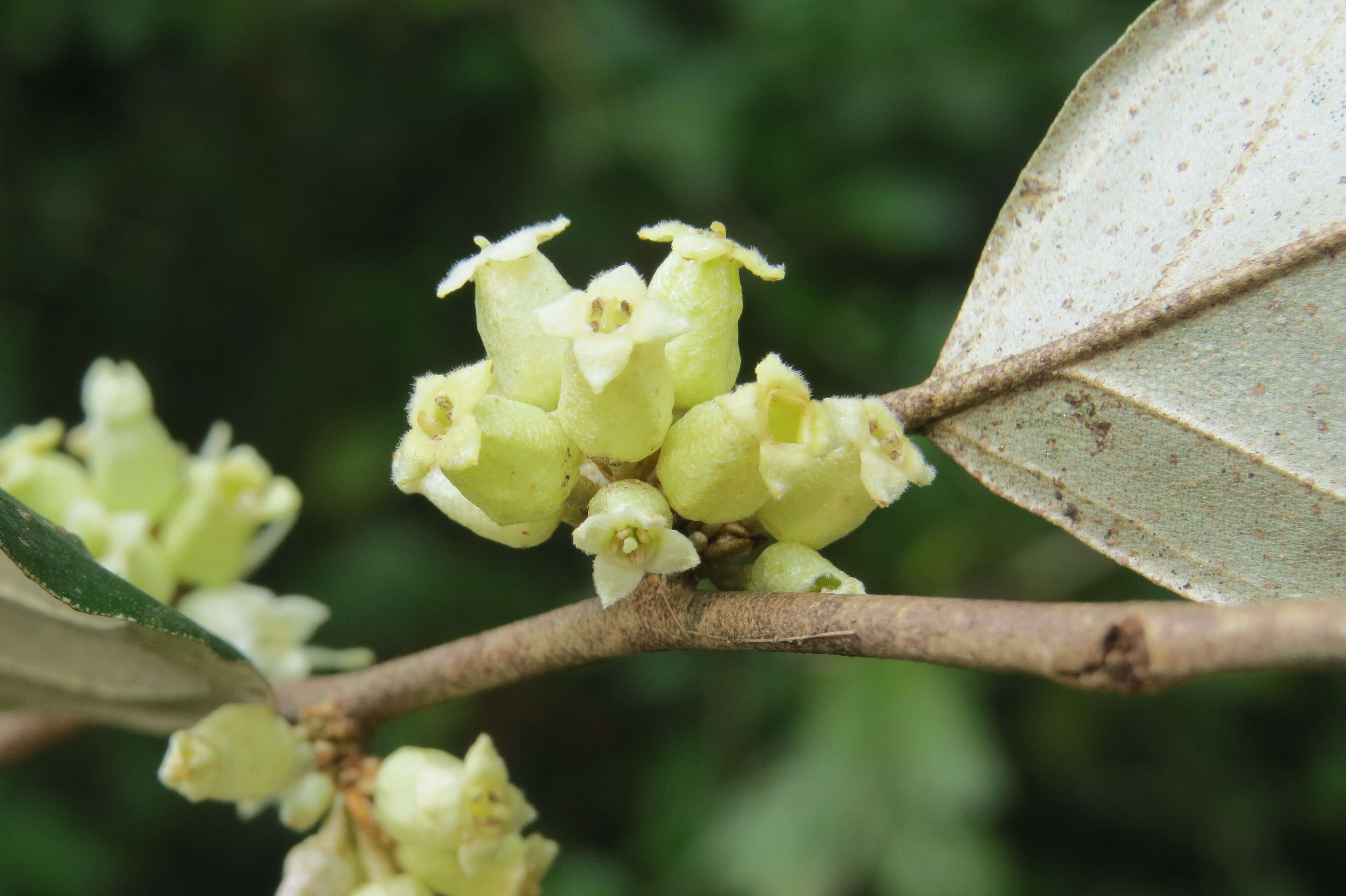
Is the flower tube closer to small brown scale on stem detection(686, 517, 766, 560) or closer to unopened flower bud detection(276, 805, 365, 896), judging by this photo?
unopened flower bud detection(276, 805, 365, 896)

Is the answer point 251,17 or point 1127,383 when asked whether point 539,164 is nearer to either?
point 251,17

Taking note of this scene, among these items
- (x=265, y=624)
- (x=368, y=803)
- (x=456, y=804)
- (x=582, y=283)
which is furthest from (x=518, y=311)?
(x=582, y=283)

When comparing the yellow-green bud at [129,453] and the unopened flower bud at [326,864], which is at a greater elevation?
the yellow-green bud at [129,453]

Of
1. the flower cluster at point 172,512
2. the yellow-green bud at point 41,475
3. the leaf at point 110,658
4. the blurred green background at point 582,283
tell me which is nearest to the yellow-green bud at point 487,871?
the leaf at point 110,658

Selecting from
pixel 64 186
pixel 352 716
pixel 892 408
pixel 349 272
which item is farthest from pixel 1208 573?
pixel 64 186

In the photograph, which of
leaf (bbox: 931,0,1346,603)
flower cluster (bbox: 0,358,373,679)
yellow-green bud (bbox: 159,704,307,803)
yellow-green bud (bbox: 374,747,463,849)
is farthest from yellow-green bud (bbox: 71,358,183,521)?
leaf (bbox: 931,0,1346,603)

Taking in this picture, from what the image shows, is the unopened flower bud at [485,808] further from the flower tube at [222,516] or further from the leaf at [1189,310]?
the flower tube at [222,516]
